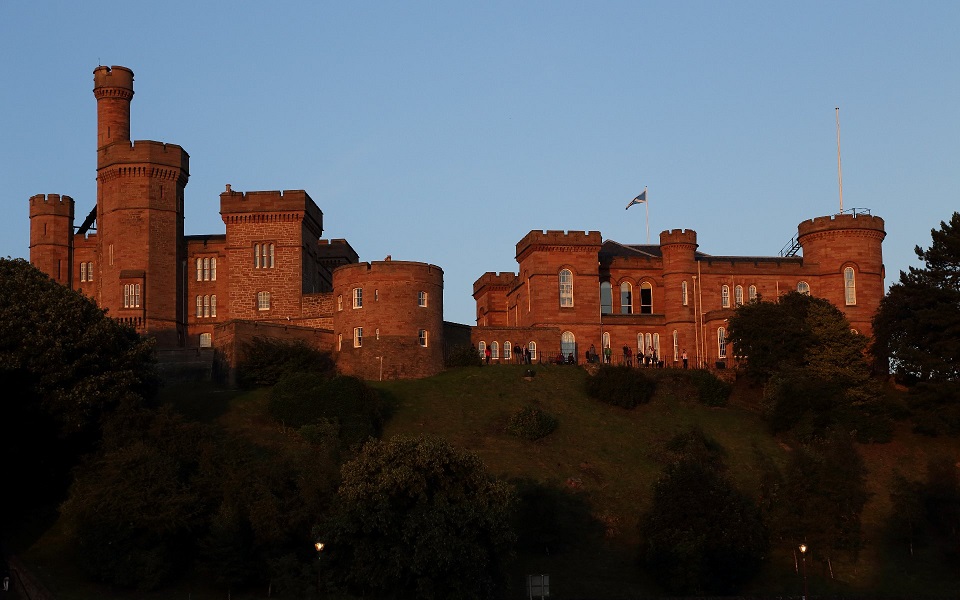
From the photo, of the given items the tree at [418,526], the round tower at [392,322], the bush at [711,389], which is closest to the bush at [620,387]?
the bush at [711,389]

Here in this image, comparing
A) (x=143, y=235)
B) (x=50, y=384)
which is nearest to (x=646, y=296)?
(x=143, y=235)

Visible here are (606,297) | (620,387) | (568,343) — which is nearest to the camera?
(620,387)

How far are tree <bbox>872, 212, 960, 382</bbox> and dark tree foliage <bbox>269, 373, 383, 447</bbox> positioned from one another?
27451 mm

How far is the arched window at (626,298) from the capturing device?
264 feet

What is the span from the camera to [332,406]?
60.6 metres

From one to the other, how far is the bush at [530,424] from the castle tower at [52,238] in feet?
115

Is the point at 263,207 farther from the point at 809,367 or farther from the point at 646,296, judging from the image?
the point at 809,367

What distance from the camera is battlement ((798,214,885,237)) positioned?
7819cm

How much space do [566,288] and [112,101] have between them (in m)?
31.3

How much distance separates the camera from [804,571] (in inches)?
1937

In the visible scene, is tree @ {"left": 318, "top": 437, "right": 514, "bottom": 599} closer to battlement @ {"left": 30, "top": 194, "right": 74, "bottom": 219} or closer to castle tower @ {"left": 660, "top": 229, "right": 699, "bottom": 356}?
castle tower @ {"left": 660, "top": 229, "right": 699, "bottom": 356}

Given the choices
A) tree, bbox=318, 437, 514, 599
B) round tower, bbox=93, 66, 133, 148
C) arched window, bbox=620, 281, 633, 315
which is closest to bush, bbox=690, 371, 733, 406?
arched window, bbox=620, 281, 633, 315

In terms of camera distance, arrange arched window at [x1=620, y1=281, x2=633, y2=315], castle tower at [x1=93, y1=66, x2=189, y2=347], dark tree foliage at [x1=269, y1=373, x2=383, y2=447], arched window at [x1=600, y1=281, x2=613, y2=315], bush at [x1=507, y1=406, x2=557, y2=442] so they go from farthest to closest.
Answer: arched window at [x1=620, y1=281, x2=633, y2=315] < arched window at [x1=600, y1=281, x2=613, y2=315] < castle tower at [x1=93, y1=66, x2=189, y2=347] < bush at [x1=507, y1=406, x2=557, y2=442] < dark tree foliage at [x1=269, y1=373, x2=383, y2=447]

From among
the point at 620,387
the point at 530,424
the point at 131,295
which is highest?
the point at 131,295
